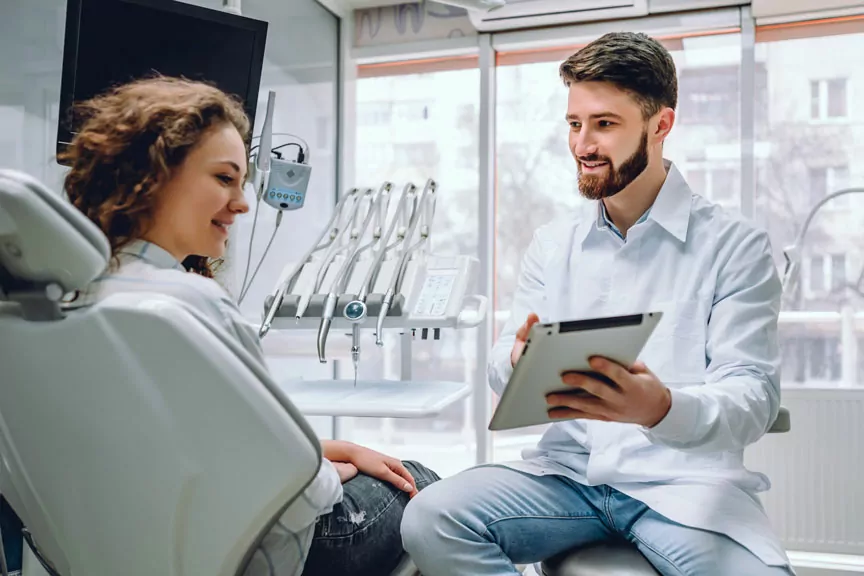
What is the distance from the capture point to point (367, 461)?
4.07 ft

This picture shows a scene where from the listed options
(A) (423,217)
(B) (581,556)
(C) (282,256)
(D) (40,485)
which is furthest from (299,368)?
(D) (40,485)

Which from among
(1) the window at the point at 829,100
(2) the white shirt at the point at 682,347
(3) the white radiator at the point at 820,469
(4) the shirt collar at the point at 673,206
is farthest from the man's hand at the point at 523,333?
(1) the window at the point at 829,100

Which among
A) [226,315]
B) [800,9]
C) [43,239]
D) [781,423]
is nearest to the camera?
[43,239]

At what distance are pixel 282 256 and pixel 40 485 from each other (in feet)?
6.62

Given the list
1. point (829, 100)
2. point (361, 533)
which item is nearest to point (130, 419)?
point (361, 533)

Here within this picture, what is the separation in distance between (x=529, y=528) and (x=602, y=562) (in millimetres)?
144

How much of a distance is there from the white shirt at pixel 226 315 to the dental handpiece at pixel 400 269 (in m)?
0.69

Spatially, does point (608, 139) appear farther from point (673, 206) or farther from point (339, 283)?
point (339, 283)

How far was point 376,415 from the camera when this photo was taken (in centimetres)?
143

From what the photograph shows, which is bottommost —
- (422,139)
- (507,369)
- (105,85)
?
(507,369)

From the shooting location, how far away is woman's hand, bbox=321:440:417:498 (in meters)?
1.24

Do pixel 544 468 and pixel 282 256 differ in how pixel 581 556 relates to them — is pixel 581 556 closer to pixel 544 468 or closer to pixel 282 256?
pixel 544 468

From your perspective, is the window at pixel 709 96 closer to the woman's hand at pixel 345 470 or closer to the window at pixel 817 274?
the window at pixel 817 274

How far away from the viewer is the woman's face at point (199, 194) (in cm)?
96
